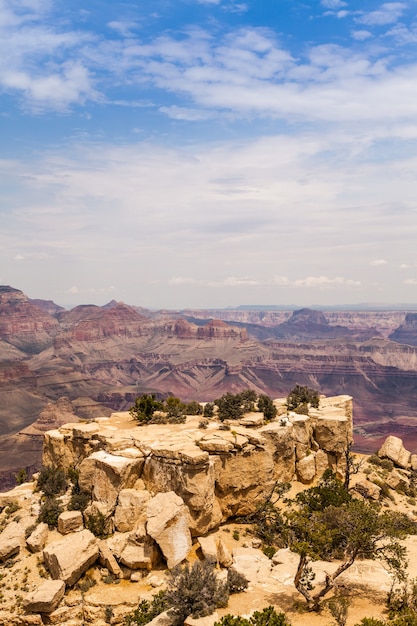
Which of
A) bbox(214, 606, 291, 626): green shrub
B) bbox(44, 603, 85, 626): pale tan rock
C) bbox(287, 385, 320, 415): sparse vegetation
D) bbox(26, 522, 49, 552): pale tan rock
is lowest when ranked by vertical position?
bbox(44, 603, 85, 626): pale tan rock

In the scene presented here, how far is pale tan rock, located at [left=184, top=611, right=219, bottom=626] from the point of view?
1795 centimetres

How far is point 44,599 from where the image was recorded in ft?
73.6

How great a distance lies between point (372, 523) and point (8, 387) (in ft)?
583

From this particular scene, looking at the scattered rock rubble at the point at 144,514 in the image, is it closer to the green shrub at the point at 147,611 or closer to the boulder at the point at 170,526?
the boulder at the point at 170,526

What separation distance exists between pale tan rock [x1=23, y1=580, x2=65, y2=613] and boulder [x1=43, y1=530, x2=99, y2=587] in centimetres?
84

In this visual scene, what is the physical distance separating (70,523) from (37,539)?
6.78ft

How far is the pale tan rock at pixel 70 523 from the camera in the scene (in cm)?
2811

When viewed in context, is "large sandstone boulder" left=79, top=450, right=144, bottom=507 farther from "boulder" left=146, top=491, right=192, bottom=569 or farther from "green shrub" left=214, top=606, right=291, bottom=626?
"green shrub" left=214, top=606, right=291, bottom=626

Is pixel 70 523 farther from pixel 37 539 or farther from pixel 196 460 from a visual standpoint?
pixel 196 460

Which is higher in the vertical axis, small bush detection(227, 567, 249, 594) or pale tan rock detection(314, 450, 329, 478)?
pale tan rock detection(314, 450, 329, 478)

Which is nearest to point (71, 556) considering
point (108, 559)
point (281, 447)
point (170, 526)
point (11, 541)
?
point (108, 559)

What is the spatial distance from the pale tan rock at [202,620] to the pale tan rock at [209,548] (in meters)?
6.69

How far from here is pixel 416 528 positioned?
107 feet

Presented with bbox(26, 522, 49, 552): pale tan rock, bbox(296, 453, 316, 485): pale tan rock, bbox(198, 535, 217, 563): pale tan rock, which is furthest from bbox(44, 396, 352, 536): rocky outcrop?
bbox(26, 522, 49, 552): pale tan rock
